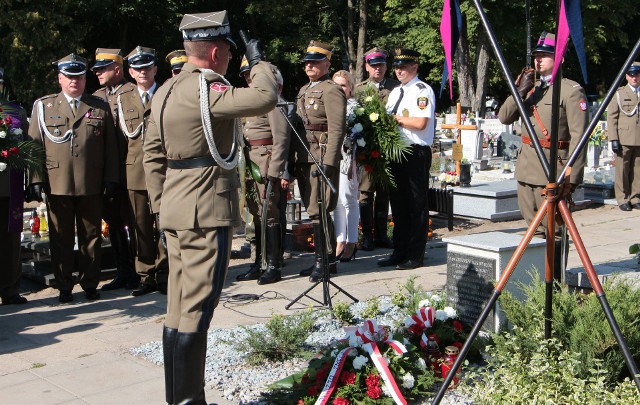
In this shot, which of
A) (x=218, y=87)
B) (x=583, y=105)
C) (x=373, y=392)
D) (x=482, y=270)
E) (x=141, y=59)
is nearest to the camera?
(x=218, y=87)

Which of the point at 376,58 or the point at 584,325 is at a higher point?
the point at 376,58

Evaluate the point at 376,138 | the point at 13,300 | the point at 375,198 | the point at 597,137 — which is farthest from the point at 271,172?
the point at 597,137

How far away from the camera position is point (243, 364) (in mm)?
5660

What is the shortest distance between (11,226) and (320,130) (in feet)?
9.78

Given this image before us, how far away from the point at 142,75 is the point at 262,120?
121 cm

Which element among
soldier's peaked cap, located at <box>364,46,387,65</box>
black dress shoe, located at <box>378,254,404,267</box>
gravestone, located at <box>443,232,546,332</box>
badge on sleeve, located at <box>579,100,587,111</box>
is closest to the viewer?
gravestone, located at <box>443,232,546,332</box>

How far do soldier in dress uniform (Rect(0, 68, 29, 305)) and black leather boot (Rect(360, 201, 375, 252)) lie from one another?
3941 mm

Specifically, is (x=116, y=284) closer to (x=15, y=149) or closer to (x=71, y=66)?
(x=15, y=149)

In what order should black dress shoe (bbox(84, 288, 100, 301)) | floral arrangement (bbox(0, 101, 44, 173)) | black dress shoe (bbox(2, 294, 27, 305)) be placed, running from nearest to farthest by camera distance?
floral arrangement (bbox(0, 101, 44, 173))
black dress shoe (bbox(2, 294, 27, 305))
black dress shoe (bbox(84, 288, 100, 301))

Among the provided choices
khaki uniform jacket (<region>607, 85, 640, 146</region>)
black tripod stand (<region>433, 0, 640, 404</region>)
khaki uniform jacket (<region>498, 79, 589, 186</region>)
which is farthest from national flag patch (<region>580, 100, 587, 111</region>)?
khaki uniform jacket (<region>607, 85, 640, 146</region>)

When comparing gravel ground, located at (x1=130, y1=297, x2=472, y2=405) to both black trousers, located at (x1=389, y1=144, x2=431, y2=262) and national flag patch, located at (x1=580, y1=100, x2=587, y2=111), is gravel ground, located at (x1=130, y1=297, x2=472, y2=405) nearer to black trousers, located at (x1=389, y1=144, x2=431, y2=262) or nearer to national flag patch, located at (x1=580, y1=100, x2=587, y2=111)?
black trousers, located at (x1=389, y1=144, x2=431, y2=262)

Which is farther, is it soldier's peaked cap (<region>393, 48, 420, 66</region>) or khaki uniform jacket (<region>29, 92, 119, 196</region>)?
soldier's peaked cap (<region>393, 48, 420, 66</region>)

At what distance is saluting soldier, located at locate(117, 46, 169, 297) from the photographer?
26.0 feet

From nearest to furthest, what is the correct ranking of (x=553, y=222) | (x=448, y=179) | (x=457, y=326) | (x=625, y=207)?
(x=553, y=222) < (x=457, y=326) < (x=448, y=179) < (x=625, y=207)
